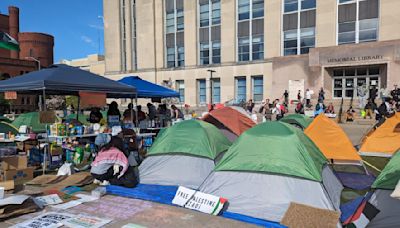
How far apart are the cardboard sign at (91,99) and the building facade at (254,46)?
70.3 ft

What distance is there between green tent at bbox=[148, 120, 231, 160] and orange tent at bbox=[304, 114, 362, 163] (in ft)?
8.90

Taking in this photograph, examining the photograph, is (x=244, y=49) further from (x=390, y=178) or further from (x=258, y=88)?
Result: (x=390, y=178)

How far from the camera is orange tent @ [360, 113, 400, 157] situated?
10328 mm

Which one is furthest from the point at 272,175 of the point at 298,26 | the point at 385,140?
the point at 298,26

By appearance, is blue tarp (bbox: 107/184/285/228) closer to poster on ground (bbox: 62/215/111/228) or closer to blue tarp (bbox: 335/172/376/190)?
poster on ground (bbox: 62/215/111/228)

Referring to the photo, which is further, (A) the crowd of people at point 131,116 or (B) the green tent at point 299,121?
(A) the crowd of people at point 131,116

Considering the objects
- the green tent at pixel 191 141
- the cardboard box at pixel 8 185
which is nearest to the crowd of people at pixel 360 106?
the green tent at pixel 191 141

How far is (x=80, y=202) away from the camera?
600 centimetres

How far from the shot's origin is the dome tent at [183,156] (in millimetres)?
7066

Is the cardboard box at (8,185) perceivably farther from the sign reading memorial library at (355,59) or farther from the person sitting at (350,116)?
the sign reading memorial library at (355,59)

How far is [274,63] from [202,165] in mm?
23998

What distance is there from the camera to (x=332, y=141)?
8.48 m

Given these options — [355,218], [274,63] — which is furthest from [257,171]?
[274,63]

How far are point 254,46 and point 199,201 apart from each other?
2821 cm
